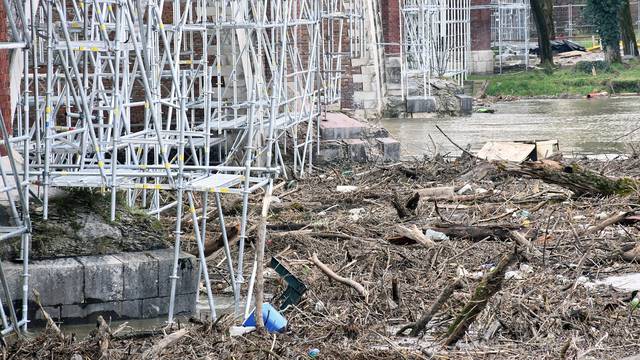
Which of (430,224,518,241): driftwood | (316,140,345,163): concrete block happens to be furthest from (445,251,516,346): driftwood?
(316,140,345,163): concrete block

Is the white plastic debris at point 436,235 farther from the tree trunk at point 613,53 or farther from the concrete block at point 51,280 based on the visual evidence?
the tree trunk at point 613,53

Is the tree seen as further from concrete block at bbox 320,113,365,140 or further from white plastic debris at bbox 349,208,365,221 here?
white plastic debris at bbox 349,208,365,221

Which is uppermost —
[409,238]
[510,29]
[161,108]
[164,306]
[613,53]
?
[510,29]

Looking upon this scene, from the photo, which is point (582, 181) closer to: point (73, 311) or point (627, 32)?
point (73, 311)

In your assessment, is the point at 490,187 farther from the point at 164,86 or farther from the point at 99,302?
the point at 99,302

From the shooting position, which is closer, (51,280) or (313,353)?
(313,353)

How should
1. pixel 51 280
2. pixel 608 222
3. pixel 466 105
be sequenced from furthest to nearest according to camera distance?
pixel 466 105, pixel 608 222, pixel 51 280

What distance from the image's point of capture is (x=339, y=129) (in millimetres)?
18422

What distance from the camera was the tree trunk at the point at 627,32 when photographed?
3872cm

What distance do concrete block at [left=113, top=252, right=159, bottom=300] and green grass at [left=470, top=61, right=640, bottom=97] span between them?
2483 centimetres

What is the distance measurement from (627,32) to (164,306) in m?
32.8

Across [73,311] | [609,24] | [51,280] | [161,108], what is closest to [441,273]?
[73,311]

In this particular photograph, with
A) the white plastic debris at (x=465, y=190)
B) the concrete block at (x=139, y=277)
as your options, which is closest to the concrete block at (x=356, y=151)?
the white plastic debris at (x=465, y=190)

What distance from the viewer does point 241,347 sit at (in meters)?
7.28
